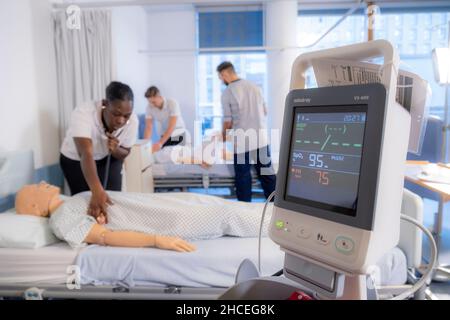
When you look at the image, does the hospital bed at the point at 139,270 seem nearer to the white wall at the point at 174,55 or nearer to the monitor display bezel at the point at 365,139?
the monitor display bezel at the point at 365,139

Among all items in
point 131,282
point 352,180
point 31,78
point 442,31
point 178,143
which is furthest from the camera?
point 442,31

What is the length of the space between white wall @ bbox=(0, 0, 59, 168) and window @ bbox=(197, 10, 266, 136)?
225cm

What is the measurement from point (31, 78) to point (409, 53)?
4.26 meters

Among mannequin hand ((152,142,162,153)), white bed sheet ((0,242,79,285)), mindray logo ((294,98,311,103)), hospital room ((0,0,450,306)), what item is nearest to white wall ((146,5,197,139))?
hospital room ((0,0,450,306))

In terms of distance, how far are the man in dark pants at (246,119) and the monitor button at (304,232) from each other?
7.03 ft

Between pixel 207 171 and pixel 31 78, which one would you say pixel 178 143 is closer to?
pixel 207 171

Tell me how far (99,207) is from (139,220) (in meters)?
0.20

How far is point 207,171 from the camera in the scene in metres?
3.25

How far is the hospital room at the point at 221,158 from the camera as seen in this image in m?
0.59

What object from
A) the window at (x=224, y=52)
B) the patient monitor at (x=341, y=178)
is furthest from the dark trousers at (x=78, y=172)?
the window at (x=224, y=52)

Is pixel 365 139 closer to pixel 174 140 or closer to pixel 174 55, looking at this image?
pixel 174 140

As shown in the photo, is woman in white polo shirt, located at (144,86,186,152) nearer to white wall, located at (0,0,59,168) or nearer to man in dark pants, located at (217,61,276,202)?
man in dark pants, located at (217,61,276,202)

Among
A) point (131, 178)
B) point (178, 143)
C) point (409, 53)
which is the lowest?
point (131, 178)

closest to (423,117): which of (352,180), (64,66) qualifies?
(352,180)
